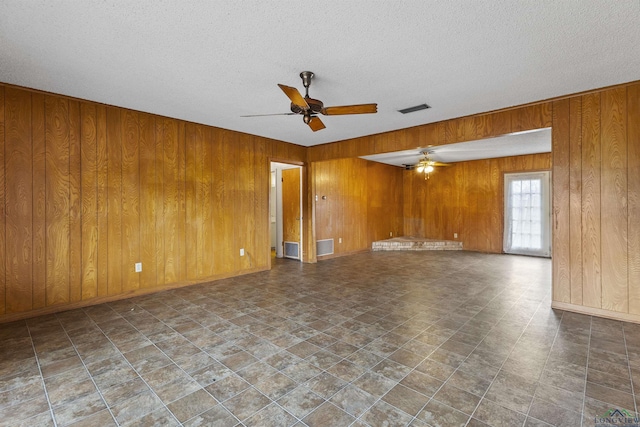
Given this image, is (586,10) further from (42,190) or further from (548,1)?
(42,190)

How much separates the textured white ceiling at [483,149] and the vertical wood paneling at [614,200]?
1.76 metres

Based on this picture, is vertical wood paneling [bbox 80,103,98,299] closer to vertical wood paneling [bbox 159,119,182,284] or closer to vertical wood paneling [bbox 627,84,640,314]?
vertical wood paneling [bbox 159,119,182,284]

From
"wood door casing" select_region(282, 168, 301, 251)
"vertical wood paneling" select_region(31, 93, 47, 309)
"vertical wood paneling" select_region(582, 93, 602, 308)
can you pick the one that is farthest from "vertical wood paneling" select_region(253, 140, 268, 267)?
"vertical wood paneling" select_region(582, 93, 602, 308)

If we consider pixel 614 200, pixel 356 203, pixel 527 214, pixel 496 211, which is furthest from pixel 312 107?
pixel 527 214

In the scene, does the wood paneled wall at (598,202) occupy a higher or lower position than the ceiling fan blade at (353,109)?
lower

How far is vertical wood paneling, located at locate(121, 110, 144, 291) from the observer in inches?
161

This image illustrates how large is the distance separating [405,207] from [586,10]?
7.88 metres

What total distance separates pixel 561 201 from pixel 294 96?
336cm

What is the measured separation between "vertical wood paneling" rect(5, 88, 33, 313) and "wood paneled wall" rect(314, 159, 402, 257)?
15.0ft

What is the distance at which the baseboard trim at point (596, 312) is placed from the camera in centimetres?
323

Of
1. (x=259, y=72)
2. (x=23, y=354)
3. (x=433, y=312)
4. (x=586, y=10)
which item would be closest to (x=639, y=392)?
(x=433, y=312)

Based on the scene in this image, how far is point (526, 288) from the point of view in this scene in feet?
14.8

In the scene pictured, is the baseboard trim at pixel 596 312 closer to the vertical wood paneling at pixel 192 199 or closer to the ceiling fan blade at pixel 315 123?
the ceiling fan blade at pixel 315 123

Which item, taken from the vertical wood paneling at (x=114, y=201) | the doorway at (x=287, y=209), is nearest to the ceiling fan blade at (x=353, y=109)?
the vertical wood paneling at (x=114, y=201)
